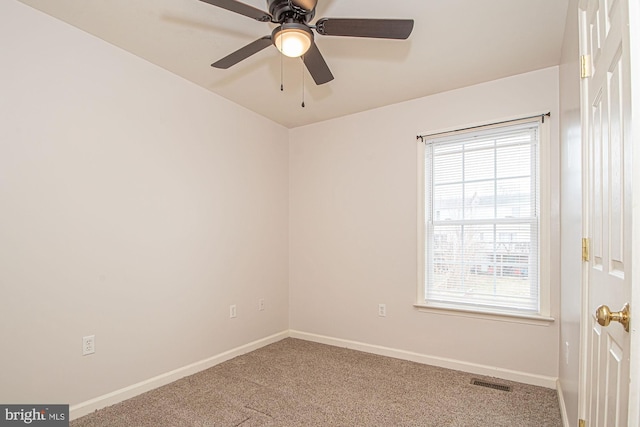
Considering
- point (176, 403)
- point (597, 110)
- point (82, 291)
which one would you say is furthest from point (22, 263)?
point (597, 110)

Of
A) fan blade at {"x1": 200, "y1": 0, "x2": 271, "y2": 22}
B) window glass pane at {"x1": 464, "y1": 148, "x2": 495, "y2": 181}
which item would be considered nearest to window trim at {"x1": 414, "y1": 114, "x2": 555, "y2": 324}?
window glass pane at {"x1": 464, "y1": 148, "x2": 495, "y2": 181}

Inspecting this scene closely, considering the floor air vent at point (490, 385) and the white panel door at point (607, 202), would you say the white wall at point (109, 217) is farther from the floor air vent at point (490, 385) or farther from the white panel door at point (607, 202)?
the white panel door at point (607, 202)

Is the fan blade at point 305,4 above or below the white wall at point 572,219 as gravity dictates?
above

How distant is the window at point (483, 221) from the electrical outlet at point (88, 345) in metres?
2.67

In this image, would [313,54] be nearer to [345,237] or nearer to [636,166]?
[636,166]

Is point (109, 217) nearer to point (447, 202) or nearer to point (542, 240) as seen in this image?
point (447, 202)

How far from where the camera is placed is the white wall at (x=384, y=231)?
2932mm

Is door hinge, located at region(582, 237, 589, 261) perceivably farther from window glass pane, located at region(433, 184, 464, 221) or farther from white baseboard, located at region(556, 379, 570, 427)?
window glass pane, located at region(433, 184, 464, 221)

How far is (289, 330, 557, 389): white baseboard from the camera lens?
2832 mm

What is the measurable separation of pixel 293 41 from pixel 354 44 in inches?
32.9

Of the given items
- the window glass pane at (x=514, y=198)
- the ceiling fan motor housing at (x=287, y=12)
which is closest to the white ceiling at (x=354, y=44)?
the ceiling fan motor housing at (x=287, y=12)

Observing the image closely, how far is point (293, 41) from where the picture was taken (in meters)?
1.85

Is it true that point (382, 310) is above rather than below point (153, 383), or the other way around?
above

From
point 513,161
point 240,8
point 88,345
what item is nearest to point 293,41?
point 240,8
